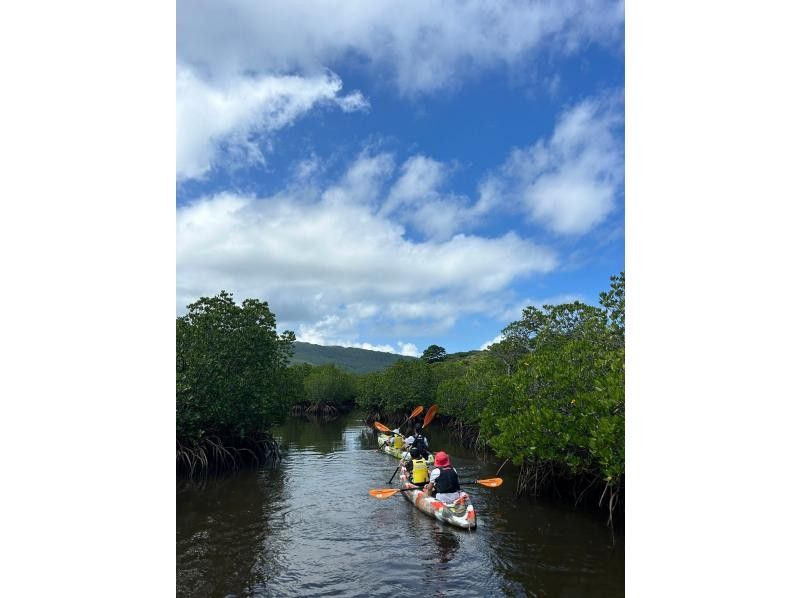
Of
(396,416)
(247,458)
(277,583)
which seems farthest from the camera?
(396,416)

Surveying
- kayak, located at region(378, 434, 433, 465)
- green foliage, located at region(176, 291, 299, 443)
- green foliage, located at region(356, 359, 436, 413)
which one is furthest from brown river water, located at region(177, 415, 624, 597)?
green foliage, located at region(356, 359, 436, 413)

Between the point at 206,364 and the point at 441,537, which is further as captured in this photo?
the point at 206,364

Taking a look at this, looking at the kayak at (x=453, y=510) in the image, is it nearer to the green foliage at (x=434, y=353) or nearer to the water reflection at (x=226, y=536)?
the water reflection at (x=226, y=536)

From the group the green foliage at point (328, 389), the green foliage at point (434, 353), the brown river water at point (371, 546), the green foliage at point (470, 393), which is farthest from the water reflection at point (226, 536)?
the green foliage at point (434, 353)

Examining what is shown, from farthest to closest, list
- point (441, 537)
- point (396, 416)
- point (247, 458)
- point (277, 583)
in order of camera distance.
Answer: point (396, 416) → point (247, 458) → point (441, 537) → point (277, 583)

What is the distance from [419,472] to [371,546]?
440 cm

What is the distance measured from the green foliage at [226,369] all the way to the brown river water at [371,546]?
2.54 metres

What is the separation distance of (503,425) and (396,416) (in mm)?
26928

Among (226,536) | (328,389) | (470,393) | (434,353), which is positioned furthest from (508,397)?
(434,353)

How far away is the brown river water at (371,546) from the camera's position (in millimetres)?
9297

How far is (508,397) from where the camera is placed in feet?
61.4
